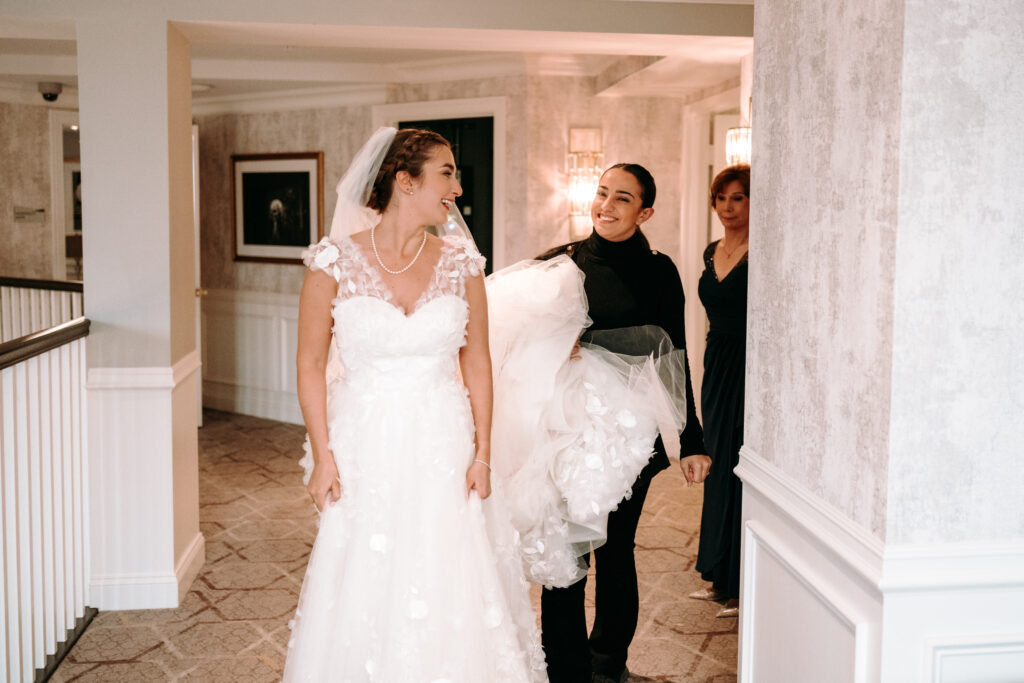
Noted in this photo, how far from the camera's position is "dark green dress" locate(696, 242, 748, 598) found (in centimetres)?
370

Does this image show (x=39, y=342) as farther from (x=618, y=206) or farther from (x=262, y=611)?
(x=618, y=206)

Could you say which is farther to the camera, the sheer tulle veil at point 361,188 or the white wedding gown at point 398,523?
the sheer tulle veil at point 361,188

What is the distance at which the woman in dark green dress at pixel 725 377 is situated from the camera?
368 cm

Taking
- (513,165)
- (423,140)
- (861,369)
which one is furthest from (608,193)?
(513,165)

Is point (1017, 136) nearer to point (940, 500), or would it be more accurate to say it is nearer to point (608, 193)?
point (940, 500)

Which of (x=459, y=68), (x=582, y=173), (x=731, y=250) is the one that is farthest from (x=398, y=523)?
(x=459, y=68)

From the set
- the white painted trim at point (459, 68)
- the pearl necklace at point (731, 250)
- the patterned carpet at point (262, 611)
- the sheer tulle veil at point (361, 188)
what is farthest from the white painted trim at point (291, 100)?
the sheer tulle veil at point (361, 188)

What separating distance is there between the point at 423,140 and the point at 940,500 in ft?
5.19

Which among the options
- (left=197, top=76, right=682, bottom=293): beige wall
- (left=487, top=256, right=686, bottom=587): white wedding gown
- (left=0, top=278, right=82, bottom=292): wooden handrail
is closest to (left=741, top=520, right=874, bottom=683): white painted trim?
(left=487, top=256, right=686, bottom=587): white wedding gown

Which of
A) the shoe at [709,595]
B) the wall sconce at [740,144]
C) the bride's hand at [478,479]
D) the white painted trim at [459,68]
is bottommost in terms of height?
the shoe at [709,595]

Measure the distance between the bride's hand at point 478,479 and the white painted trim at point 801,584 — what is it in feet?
2.32

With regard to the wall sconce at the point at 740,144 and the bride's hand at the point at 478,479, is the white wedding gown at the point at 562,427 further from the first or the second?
the wall sconce at the point at 740,144

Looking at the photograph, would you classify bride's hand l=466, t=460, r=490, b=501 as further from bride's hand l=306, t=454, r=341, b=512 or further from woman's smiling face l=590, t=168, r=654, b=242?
woman's smiling face l=590, t=168, r=654, b=242

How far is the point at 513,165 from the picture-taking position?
649 cm
